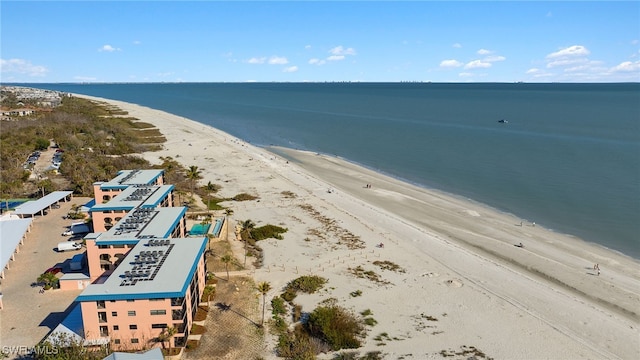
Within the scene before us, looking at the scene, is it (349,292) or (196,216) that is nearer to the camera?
(349,292)

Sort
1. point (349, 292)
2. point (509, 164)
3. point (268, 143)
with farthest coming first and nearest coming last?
point (268, 143) → point (509, 164) → point (349, 292)

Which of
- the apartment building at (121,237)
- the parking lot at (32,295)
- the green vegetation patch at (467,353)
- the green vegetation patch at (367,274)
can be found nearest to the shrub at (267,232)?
the apartment building at (121,237)

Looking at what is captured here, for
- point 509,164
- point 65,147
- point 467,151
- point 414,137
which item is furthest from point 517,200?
point 65,147

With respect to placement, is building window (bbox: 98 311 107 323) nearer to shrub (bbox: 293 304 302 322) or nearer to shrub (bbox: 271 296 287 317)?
shrub (bbox: 271 296 287 317)

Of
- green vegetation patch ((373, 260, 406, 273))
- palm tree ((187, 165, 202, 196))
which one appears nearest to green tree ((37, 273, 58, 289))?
palm tree ((187, 165, 202, 196))

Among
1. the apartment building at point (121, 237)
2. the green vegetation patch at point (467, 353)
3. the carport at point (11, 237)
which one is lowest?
the green vegetation patch at point (467, 353)

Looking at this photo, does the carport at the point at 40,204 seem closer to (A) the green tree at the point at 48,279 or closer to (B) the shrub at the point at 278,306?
(A) the green tree at the point at 48,279

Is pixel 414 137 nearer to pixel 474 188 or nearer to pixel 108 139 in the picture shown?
pixel 474 188
